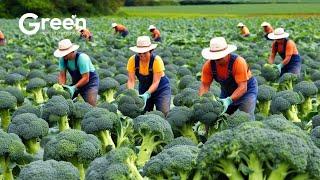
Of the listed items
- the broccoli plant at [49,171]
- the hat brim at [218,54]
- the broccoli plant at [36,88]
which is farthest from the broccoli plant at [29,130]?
the broccoli plant at [36,88]

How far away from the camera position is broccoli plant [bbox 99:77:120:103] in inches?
448

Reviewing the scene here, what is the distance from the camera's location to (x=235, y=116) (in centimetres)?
680

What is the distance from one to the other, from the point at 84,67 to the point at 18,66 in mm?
7731

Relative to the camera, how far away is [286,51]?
37.7 feet

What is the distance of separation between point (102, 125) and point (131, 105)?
154cm

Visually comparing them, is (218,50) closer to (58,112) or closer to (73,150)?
(58,112)

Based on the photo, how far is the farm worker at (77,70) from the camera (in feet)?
29.5

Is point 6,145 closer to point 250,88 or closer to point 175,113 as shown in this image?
point 175,113

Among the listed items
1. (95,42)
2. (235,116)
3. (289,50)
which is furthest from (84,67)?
(95,42)

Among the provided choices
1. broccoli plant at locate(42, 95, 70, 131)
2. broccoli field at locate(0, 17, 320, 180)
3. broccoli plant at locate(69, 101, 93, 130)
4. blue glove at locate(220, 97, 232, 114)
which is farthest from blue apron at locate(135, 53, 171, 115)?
blue glove at locate(220, 97, 232, 114)

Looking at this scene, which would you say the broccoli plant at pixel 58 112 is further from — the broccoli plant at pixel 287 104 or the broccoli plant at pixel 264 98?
the broccoli plant at pixel 264 98

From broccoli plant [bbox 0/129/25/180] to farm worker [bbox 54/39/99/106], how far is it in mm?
3065

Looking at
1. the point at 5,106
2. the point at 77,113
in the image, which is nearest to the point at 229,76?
the point at 77,113

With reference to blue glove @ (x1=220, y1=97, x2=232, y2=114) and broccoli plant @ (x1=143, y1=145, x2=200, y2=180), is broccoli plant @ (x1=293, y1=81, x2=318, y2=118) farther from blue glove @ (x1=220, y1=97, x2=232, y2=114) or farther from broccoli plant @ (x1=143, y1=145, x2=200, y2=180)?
broccoli plant @ (x1=143, y1=145, x2=200, y2=180)
